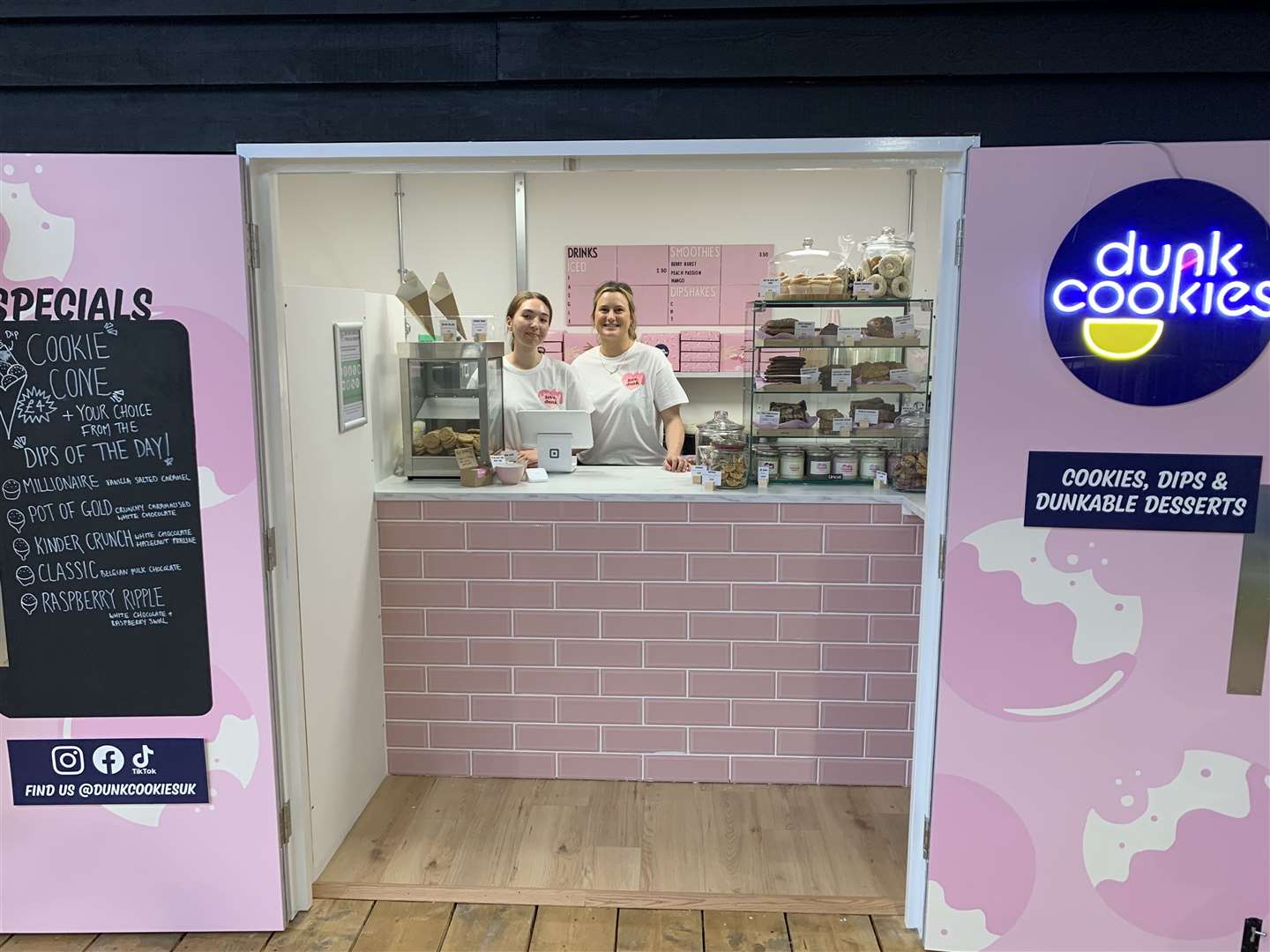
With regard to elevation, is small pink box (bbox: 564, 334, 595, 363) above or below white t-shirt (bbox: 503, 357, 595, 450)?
above

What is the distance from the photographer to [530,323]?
4016 millimetres

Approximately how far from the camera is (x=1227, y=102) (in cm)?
212

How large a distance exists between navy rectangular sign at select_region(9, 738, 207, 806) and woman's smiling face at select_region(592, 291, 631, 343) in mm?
2514

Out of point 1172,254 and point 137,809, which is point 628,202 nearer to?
point 1172,254

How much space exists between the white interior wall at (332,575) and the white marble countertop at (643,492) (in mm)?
195

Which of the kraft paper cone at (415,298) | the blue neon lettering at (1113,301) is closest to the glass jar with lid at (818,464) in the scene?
the blue neon lettering at (1113,301)

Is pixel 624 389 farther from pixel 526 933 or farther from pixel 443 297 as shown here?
pixel 526 933

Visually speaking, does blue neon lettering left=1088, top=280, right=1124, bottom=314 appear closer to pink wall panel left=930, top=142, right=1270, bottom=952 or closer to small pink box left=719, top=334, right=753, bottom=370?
pink wall panel left=930, top=142, right=1270, bottom=952

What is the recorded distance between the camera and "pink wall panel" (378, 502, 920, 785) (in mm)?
3160

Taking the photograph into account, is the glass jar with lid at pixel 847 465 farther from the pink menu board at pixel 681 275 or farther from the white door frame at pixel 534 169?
the pink menu board at pixel 681 275

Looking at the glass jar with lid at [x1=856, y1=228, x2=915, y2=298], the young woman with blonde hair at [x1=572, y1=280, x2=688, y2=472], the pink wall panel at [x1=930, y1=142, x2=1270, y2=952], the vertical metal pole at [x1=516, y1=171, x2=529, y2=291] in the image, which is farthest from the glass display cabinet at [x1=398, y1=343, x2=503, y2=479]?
the vertical metal pole at [x1=516, y1=171, x2=529, y2=291]

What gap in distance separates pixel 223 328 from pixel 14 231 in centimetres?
53

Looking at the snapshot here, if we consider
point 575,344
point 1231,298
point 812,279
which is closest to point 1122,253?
point 1231,298

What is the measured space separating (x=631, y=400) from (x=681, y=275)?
1557mm
